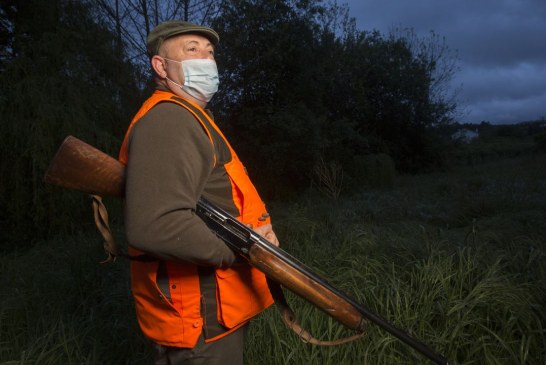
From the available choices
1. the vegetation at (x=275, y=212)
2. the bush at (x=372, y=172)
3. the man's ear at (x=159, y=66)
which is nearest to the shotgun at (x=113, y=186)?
the man's ear at (x=159, y=66)

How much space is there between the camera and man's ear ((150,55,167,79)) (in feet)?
6.20

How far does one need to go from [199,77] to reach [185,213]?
0.71 meters

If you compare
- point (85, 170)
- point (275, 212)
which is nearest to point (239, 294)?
point (85, 170)

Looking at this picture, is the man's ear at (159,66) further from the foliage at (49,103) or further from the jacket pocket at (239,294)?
the foliage at (49,103)

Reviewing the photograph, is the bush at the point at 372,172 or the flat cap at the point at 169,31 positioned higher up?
the flat cap at the point at 169,31

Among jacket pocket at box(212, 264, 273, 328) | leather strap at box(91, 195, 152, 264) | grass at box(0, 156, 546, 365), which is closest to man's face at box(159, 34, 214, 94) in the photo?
leather strap at box(91, 195, 152, 264)

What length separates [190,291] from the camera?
5.39ft

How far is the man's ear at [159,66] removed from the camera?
6.20 ft

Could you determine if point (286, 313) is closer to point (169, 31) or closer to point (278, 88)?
point (169, 31)

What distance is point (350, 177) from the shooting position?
1395cm

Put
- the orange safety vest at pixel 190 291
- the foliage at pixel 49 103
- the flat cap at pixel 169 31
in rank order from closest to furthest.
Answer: the orange safety vest at pixel 190 291 < the flat cap at pixel 169 31 < the foliage at pixel 49 103

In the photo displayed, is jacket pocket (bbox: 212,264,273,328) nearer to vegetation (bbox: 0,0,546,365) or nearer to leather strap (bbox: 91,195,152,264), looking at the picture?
leather strap (bbox: 91,195,152,264)

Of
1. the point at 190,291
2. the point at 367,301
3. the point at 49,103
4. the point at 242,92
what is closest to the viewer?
the point at 190,291

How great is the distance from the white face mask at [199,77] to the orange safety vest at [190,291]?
160 millimetres
